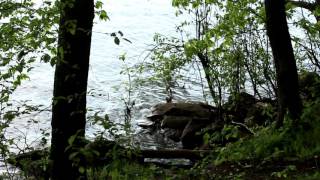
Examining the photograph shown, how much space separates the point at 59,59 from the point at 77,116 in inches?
19.2

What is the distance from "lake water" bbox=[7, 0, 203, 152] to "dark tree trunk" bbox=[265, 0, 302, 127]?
3.44 metres

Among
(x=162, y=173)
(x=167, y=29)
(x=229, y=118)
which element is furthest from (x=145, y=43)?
(x=162, y=173)

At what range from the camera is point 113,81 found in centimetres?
1589

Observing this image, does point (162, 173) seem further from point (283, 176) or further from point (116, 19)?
point (116, 19)

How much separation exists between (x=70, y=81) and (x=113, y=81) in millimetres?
12270

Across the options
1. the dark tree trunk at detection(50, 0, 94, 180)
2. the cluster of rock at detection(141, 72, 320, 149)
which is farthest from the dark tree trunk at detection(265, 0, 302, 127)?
the dark tree trunk at detection(50, 0, 94, 180)

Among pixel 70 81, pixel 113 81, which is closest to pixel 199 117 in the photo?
pixel 113 81

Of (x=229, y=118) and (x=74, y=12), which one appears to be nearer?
(x=74, y=12)

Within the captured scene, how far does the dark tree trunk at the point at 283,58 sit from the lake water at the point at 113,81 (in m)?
3.44

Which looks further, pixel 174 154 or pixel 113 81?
pixel 113 81

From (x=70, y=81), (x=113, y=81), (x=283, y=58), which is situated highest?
(x=113, y=81)

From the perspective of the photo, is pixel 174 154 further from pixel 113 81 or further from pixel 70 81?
pixel 113 81

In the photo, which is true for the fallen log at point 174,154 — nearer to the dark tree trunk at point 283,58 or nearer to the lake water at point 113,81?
the lake water at point 113,81

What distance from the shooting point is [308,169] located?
5277mm
